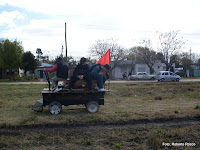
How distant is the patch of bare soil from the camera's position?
6031 mm

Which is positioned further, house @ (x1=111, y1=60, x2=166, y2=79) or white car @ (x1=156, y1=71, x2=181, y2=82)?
house @ (x1=111, y1=60, x2=166, y2=79)

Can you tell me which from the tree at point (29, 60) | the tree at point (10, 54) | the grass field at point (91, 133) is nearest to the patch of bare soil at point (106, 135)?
the grass field at point (91, 133)

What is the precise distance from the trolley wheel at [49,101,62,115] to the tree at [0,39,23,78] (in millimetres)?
38576

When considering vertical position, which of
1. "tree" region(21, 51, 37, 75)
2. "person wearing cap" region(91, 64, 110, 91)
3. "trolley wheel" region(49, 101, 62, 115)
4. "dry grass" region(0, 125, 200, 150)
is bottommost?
"dry grass" region(0, 125, 200, 150)

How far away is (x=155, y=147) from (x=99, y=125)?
2327 mm

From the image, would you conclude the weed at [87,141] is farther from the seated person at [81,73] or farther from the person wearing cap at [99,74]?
the person wearing cap at [99,74]

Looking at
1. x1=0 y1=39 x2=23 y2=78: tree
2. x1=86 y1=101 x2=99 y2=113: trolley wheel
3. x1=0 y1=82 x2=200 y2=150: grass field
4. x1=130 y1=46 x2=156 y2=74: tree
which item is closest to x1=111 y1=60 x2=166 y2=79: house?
x1=130 y1=46 x2=156 y2=74: tree

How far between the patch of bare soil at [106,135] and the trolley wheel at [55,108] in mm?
1423

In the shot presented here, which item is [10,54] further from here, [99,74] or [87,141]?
[87,141]

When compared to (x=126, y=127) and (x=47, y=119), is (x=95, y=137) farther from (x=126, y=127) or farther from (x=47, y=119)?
(x=47, y=119)

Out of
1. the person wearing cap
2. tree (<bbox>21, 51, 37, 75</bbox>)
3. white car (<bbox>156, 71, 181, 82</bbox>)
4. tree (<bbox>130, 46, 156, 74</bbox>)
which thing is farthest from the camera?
tree (<bbox>21, 51, 37, 75</bbox>)

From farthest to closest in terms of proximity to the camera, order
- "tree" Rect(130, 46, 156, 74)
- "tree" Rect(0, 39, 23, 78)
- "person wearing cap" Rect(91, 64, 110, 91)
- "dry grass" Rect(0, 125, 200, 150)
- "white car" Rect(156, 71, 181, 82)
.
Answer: "tree" Rect(130, 46, 156, 74) < "tree" Rect(0, 39, 23, 78) < "white car" Rect(156, 71, 181, 82) < "person wearing cap" Rect(91, 64, 110, 91) < "dry grass" Rect(0, 125, 200, 150)

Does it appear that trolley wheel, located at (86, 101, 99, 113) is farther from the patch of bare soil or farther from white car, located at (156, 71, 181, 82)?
white car, located at (156, 71, 181, 82)

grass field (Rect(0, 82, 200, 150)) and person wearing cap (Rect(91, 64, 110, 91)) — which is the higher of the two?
person wearing cap (Rect(91, 64, 110, 91))
